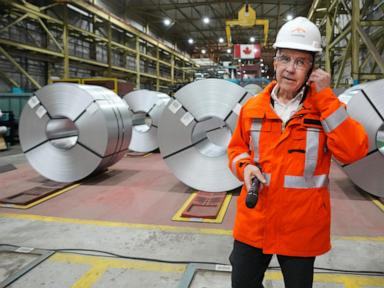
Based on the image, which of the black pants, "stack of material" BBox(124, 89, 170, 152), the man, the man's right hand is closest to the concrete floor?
the black pants

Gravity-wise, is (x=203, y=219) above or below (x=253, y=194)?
below

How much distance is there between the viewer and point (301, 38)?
4.88ft

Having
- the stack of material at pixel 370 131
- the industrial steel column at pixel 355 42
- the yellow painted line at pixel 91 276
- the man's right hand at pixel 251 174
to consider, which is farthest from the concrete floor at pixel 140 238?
the industrial steel column at pixel 355 42

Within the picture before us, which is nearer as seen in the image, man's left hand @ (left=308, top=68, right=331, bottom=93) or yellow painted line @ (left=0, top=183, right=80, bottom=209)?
man's left hand @ (left=308, top=68, right=331, bottom=93)

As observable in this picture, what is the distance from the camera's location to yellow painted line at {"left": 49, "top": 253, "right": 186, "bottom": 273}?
8.38 ft

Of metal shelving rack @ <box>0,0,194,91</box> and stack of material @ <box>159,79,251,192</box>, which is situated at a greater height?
metal shelving rack @ <box>0,0,194,91</box>

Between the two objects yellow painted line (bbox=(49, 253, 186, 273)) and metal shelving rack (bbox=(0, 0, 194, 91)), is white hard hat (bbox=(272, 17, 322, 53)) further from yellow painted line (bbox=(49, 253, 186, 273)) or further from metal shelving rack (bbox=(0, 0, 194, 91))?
→ metal shelving rack (bbox=(0, 0, 194, 91))

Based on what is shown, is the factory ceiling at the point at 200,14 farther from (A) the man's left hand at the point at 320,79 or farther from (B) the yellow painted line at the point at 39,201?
(A) the man's left hand at the point at 320,79

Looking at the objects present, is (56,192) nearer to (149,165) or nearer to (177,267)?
(149,165)

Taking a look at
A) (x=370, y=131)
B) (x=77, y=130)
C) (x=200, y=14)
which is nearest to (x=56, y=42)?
(x=77, y=130)

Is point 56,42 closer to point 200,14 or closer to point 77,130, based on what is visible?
point 77,130

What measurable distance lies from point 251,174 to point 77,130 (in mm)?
4021

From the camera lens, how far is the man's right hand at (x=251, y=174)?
1458 mm

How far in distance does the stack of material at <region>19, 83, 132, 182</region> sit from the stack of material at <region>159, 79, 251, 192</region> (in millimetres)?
854
